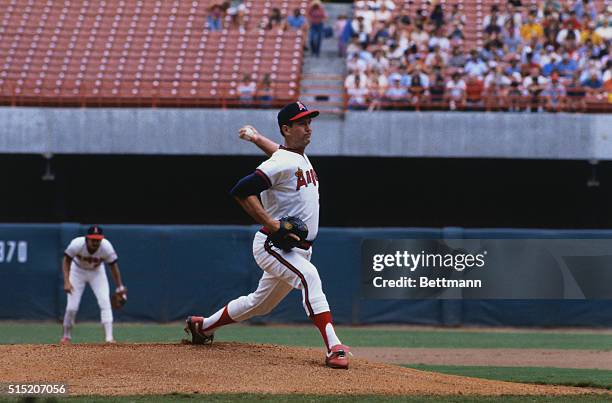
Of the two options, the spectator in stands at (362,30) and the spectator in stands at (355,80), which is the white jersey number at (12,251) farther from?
the spectator in stands at (362,30)

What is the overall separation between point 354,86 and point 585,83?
4822 mm

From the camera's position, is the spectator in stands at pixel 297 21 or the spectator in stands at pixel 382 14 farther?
the spectator in stands at pixel 297 21

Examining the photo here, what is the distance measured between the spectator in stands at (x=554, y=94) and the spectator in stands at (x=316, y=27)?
5.65m

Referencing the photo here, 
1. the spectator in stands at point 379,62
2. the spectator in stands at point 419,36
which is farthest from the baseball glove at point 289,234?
the spectator in stands at point 419,36

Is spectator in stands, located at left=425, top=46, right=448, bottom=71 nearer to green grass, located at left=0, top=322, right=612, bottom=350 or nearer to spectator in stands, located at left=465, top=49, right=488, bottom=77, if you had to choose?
spectator in stands, located at left=465, top=49, right=488, bottom=77

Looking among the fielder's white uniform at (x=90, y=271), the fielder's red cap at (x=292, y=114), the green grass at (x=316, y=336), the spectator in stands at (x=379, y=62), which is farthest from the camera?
the spectator in stands at (x=379, y=62)

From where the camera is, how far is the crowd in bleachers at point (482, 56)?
21438mm

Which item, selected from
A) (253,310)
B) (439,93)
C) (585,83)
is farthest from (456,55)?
(253,310)

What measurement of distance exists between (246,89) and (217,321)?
43.9 feet

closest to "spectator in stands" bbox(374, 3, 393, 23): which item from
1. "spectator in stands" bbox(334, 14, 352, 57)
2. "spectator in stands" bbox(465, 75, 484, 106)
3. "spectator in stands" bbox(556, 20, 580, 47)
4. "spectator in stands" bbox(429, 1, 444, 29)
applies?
"spectator in stands" bbox(334, 14, 352, 57)

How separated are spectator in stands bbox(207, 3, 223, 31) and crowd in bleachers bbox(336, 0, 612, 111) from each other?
293 centimetres

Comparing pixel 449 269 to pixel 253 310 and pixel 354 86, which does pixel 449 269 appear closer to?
pixel 354 86

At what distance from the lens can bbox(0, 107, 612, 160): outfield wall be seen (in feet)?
68.9

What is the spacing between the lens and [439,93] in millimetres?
21891
